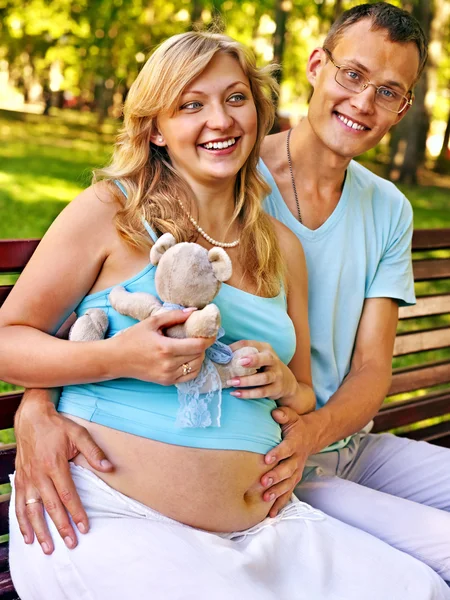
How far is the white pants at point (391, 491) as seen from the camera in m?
2.43

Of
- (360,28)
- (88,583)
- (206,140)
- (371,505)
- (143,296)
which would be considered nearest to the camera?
(88,583)

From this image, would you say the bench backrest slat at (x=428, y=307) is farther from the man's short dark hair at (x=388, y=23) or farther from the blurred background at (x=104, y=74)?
the blurred background at (x=104, y=74)

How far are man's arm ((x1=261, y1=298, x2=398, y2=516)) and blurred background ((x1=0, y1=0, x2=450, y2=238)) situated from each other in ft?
21.8

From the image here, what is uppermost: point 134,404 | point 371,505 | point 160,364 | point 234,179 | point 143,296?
point 234,179

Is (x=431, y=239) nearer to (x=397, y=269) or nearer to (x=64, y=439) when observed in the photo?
(x=397, y=269)

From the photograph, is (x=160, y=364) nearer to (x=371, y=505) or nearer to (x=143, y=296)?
(x=143, y=296)

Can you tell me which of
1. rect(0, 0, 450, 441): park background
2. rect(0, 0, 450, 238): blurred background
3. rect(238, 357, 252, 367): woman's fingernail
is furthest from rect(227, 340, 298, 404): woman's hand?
rect(0, 0, 450, 238): blurred background

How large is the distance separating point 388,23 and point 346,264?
89 cm

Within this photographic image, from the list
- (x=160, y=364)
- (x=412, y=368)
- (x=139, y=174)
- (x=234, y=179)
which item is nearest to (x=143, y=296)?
(x=160, y=364)

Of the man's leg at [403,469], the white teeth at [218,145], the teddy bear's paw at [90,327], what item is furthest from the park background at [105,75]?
the teddy bear's paw at [90,327]

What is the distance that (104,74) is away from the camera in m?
23.4

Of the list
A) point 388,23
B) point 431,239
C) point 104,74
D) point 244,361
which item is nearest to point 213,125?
point 244,361

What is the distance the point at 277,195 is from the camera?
2893 millimetres

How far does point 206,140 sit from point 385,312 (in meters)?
1.08
